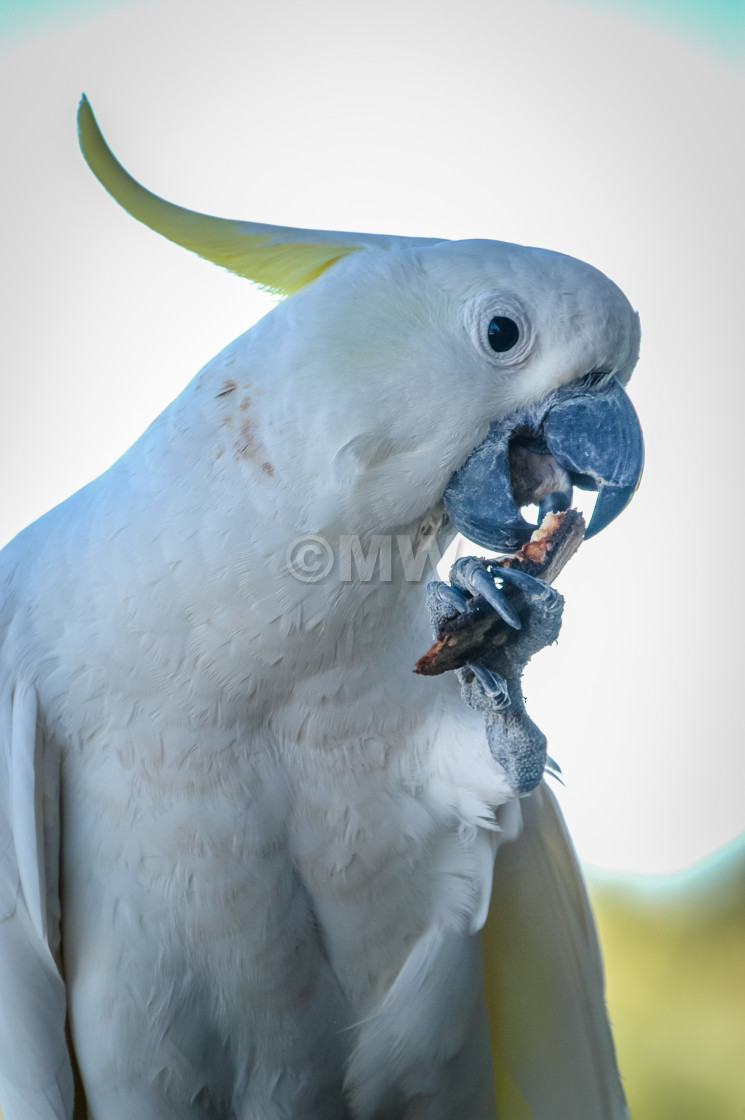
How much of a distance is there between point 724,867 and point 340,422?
206 centimetres

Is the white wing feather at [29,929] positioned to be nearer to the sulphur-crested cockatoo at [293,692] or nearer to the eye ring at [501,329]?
the sulphur-crested cockatoo at [293,692]

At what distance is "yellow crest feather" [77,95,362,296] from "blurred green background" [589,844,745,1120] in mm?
1889

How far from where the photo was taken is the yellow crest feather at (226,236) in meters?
1.21

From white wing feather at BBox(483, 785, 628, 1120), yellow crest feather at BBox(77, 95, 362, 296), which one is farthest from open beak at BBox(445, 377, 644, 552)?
white wing feather at BBox(483, 785, 628, 1120)

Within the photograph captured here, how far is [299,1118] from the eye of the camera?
1.38m

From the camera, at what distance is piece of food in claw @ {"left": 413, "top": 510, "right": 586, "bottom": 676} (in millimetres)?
1028

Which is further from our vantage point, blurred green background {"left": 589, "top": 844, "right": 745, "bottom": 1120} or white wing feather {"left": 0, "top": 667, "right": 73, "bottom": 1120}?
blurred green background {"left": 589, "top": 844, "right": 745, "bottom": 1120}

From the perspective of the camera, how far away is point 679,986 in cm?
245

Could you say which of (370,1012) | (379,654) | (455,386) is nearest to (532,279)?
(455,386)

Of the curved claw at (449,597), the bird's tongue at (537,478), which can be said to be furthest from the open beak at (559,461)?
the curved claw at (449,597)

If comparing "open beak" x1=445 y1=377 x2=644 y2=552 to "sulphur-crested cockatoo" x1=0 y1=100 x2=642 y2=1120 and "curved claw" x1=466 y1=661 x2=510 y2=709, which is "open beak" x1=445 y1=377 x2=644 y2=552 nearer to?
"sulphur-crested cockatoo" x1=0 y1=100 x2=642 y2=1120

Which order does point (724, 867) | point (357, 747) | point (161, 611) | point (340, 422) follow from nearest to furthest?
point (340, 422) → point (161, 611) → point (357, 747) → point (724, 867)

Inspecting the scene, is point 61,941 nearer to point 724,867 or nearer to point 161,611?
point 161,611

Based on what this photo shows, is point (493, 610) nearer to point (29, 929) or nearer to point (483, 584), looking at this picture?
point (483, 584)
